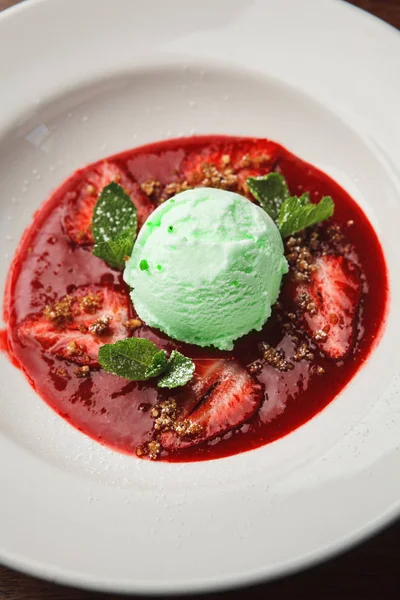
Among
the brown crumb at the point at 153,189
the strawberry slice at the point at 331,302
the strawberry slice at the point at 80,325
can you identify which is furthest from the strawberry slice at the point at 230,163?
the strawberry slice at the point at 80,325

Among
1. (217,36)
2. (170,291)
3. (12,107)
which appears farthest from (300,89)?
(12,107)

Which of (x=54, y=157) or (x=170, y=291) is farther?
(x=54, y=157)

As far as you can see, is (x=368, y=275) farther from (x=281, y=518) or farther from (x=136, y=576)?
(x=136, y=576)

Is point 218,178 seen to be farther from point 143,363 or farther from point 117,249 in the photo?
point 143,363

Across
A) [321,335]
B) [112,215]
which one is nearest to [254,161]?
[112,215]

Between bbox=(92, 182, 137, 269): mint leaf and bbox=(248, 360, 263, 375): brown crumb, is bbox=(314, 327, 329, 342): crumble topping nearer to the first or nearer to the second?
bbox=(248, 360, 263, 375): brown crumb

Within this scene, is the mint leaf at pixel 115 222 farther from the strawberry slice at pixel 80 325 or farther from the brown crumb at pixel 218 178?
the brown crumb at pixel 218 178

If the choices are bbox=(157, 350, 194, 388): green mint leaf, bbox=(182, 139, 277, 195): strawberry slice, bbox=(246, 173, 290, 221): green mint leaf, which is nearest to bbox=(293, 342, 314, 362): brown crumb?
bbox=(157, 350, 194, 388): green mint leaf
